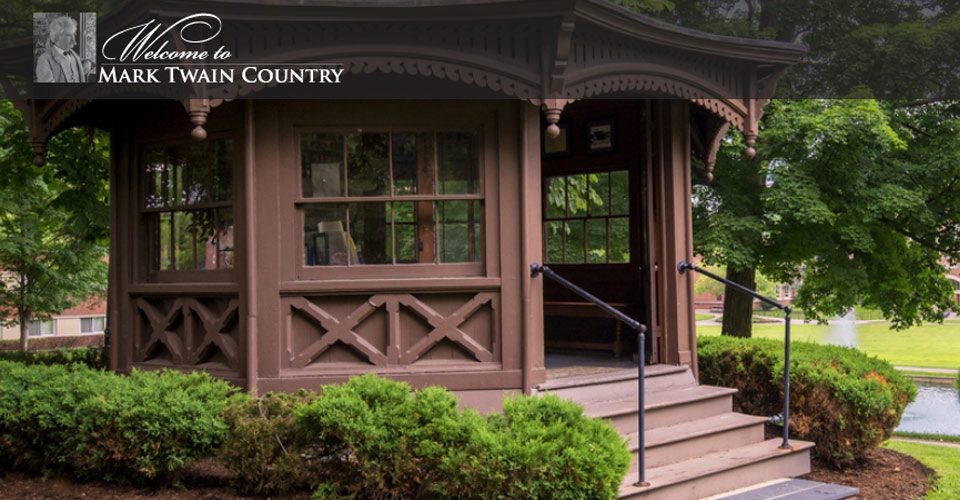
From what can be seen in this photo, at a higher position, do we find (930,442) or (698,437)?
(698,437)

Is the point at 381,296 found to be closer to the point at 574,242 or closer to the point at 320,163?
the point at 320,163

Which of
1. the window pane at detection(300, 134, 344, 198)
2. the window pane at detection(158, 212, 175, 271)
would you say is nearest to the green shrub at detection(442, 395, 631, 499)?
the window pane at detection(300, 134, 344, 198)

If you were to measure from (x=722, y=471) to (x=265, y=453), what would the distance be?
346cm

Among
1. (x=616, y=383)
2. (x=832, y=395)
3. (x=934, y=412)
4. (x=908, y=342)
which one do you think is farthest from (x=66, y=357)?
(x=908, y=342)

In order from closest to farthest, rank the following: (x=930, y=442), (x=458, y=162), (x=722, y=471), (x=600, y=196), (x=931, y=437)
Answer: (x=722, y=471), (x=458, y=162), (x=600, y=196), (x=930, y=442), (x=931, y=437)

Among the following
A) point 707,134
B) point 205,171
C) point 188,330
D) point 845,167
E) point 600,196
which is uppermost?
point 845,167

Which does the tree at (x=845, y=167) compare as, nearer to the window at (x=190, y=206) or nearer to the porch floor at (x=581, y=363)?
the porch floor at (x=581, y=363)

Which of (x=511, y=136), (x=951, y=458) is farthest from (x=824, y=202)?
(x=511, y=136)

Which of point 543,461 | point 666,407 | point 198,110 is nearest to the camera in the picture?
point 543,461

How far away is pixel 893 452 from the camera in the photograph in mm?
9133

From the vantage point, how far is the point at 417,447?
17.7 ft

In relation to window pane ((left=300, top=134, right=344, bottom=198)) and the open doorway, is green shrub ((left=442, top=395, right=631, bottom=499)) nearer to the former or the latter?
window pane ((left=300, top=134, right=344, bottom=198))

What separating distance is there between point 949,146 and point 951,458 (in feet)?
21.4

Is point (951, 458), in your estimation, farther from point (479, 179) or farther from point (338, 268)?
point (338, 268)
